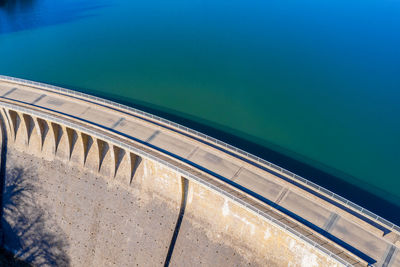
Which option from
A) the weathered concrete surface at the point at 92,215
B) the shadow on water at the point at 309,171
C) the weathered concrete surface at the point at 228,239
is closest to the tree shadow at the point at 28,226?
the weathered concrete surface at the point at 92,215

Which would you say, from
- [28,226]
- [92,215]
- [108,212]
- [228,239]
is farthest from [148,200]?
[28,226]

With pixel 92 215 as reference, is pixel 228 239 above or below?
above

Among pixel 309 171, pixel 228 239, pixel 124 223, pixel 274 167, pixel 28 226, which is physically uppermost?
pixel 309 171

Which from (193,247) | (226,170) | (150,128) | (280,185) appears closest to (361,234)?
(280,185)

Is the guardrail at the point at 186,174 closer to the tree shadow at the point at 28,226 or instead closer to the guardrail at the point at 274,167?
the guardrail at the point at 274,167

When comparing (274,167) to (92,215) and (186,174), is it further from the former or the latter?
(92,215)

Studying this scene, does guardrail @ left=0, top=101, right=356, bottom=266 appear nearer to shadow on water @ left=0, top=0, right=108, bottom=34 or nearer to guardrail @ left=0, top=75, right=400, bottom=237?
guardrail @ left=0, top=75, right=400, bottom=237
